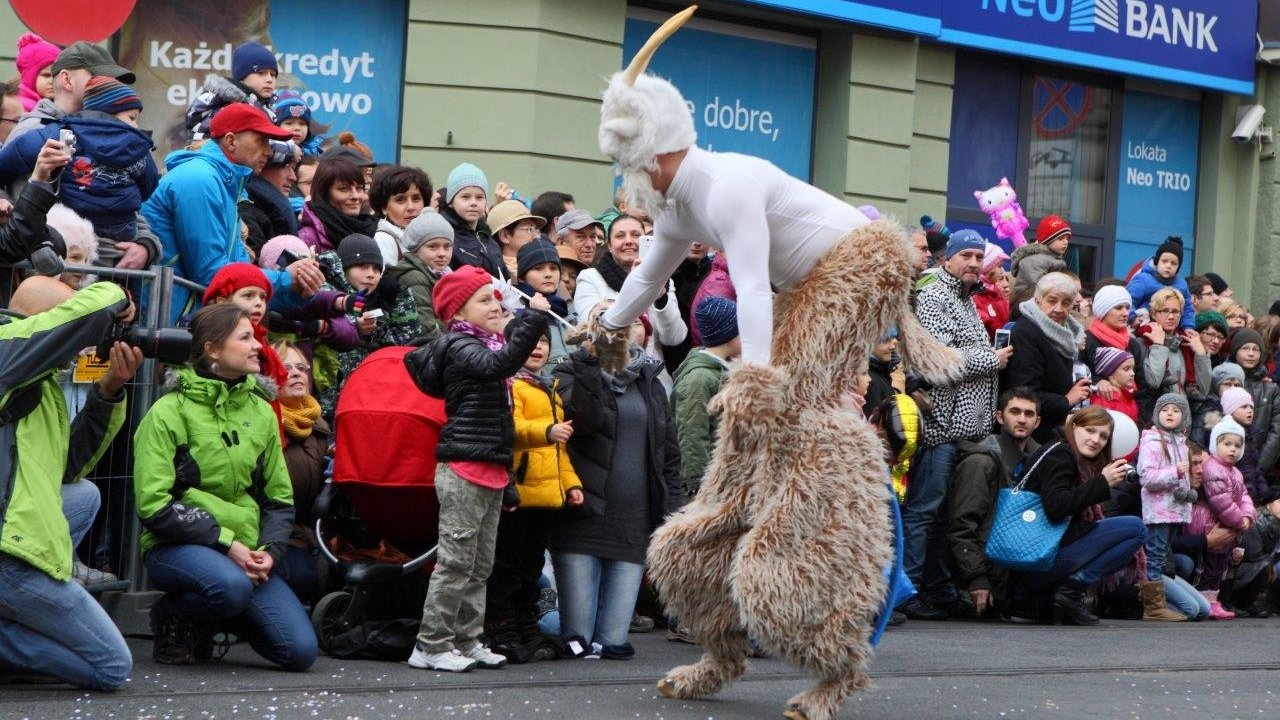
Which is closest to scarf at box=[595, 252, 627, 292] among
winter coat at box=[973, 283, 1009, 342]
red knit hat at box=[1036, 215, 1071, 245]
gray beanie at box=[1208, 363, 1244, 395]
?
winter coat at box=[973, 283, 1009, 342]

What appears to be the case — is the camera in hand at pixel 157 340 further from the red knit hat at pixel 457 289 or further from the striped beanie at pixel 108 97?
the striped beanie at pixel 108 97

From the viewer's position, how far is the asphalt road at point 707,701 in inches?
248

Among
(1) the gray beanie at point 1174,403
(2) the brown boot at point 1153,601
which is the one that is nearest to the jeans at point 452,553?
(2) the brown boot at point 1153,601

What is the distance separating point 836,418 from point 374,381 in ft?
7.44

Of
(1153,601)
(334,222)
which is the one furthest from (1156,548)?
(334,222)

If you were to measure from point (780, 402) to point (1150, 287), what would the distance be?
8.09 meters

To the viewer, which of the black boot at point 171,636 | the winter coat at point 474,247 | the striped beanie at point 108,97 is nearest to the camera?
the black boot at point 171,636

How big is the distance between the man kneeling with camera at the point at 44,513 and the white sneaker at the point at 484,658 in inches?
58.0

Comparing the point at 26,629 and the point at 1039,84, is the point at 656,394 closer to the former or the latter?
the point at 26,629

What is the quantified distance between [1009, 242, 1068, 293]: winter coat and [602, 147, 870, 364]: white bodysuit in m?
6.00

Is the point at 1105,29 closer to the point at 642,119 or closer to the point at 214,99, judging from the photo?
the point at 214,99

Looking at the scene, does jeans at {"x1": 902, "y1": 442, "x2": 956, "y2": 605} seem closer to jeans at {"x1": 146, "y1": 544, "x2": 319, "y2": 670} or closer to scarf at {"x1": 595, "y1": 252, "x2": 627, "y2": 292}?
scarf at {"x1": 595, "y1": 252, "x2": 627, "y2": 292}

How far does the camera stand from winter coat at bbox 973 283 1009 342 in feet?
38.8

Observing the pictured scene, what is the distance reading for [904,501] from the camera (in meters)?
10.3
